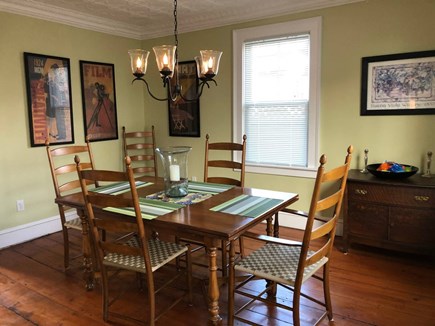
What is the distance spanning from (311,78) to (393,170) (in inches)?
48.5

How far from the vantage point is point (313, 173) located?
3.81 meters

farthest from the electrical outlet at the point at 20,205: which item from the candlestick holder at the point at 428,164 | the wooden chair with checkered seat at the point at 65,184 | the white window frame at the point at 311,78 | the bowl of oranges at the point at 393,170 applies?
the candlestick holder at the point at 428,164

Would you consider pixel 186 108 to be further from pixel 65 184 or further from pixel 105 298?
pixel 105 298

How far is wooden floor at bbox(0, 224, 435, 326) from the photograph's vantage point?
7.61 ft

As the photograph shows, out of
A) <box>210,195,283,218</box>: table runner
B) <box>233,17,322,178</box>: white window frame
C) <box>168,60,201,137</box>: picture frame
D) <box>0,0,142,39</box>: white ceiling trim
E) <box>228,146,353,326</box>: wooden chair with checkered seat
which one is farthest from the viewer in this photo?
<box>168,60,201,137</box>: picture frame

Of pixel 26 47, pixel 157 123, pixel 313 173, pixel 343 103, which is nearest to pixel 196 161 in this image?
pixel 157 123

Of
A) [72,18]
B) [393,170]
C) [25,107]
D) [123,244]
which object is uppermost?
[72,18]

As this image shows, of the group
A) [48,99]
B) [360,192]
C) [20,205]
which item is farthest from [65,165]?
[360,192]

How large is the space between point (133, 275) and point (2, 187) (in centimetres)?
169

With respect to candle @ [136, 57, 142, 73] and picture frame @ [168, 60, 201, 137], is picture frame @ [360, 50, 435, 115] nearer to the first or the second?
picture frame @ [168, 60, 201, 137]

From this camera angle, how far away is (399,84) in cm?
329

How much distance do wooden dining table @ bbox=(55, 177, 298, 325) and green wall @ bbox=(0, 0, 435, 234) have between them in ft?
4.56

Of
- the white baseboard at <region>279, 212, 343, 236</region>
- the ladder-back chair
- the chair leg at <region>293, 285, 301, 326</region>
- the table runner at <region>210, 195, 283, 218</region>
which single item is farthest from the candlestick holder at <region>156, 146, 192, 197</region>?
the white baseboard at <region>279, 212, 343, 236</region>

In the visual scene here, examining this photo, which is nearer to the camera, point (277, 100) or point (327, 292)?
point (327, 292)
